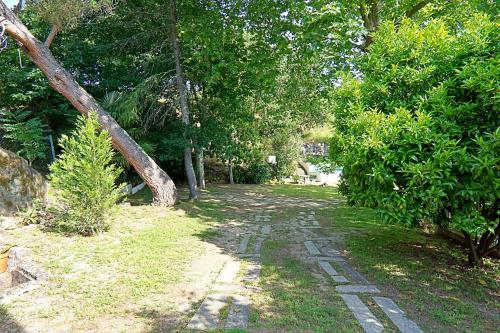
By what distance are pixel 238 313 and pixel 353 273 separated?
6.19ft

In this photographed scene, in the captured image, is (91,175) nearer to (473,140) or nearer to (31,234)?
(31,234)

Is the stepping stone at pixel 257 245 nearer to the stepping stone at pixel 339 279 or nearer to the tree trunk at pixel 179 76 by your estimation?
the stepping stone at pixel 339 279

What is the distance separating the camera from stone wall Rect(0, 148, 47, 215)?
236 inches

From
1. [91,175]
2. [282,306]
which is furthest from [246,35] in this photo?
[282,306]

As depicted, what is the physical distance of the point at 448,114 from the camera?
3.40 meters

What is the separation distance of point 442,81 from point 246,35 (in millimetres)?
7018

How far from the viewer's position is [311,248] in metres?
5.11

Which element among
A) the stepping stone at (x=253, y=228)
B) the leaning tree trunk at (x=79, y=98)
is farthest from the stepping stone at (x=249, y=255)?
the leaning tree trunk at (x=79, y=98)

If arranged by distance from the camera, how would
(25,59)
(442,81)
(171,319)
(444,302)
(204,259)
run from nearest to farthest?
(171,319) < (444,302) < (442,81) < (204,259) < (25,59)

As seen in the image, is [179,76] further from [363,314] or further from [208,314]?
[363,314]

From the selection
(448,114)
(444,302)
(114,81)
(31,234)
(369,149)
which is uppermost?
(114,81)

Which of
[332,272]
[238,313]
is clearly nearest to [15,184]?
[238,313]

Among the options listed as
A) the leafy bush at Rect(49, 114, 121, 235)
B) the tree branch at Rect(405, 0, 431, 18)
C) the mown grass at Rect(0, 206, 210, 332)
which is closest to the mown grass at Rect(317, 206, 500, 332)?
the mown grass at Rect(0, 206, 210, 332)

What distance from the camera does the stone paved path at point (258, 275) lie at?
110 inches
